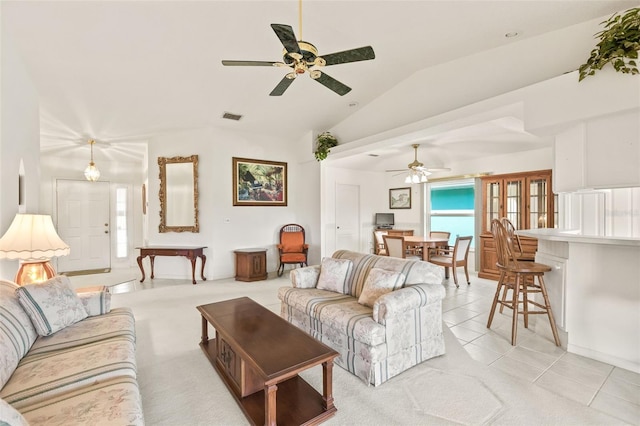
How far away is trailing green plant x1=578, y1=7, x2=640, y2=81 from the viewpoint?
2.29 metres

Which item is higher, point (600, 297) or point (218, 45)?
point (218, 45)

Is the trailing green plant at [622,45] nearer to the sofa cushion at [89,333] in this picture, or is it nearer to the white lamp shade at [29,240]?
the sofa cushion at [89,333]

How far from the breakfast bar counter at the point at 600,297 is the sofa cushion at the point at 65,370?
11.4 ft

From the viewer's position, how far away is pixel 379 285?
8.41 feet

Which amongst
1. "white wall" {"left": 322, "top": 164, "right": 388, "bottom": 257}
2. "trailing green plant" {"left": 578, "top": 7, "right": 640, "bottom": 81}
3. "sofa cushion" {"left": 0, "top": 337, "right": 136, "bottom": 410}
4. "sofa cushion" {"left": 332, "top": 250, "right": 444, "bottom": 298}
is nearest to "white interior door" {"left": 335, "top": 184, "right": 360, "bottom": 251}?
"white wall" {"left": 322, "top": 164, "right": 388, "bottom": 257}

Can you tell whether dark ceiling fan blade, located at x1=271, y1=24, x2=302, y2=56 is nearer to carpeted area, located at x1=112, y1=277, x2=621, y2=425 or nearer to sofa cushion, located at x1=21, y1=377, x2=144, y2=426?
sofa cushion, located at x1=21, y1=377, x2=144, y2=426

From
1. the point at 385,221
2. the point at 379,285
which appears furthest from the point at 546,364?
the point at 385,221

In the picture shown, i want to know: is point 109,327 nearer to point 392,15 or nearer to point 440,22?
point 392,15

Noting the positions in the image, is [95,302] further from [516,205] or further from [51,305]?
[516,205]

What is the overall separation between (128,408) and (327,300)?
1.74 m

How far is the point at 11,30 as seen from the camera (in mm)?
2697

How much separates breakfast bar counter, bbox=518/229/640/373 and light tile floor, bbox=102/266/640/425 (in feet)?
0.46

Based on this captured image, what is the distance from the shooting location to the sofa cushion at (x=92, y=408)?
1.23m

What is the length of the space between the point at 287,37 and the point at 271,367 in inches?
82.4
